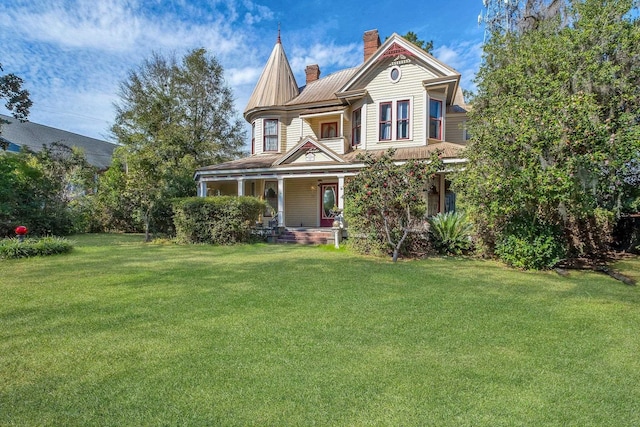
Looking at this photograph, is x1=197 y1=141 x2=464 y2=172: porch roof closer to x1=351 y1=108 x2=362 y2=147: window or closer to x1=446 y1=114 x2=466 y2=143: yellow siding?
x1=351 y1=108 x2=362 y2=147: window

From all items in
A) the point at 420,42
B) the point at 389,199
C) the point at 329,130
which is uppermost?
the point at 420,42

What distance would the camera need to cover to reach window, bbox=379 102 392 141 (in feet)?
53.3

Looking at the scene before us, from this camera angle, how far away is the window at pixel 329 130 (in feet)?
60.7

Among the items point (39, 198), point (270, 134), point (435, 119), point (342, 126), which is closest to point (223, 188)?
point (270, 134)

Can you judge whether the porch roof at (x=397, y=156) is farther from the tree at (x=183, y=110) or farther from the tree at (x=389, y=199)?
the tree at (x=183, y=110)

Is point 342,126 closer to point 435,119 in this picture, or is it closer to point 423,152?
point 435,119

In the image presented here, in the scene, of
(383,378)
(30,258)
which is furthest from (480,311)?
(30,258)

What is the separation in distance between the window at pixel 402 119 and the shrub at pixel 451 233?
19.3ft

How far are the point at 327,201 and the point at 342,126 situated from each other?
3971 millimetres

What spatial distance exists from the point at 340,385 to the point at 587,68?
39.5ft

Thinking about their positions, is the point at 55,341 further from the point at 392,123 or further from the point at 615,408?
the point at 392,123

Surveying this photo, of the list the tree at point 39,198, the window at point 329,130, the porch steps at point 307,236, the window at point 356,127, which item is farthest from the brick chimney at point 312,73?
the tree at point 39,198

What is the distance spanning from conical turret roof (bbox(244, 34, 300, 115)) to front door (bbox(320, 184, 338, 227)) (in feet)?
19.0

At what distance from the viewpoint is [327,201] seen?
18125 mm
